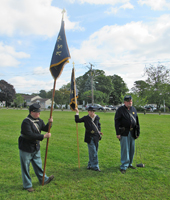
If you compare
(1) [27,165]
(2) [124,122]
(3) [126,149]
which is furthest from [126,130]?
(1) [27,165]

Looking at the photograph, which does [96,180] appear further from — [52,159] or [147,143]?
[147,143]

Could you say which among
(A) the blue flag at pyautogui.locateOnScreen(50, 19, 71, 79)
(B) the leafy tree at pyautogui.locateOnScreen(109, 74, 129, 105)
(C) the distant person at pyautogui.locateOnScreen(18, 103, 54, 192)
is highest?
(B) the leafy tree at pyautogui.locateOnScreen(109, 74, 129, 105)

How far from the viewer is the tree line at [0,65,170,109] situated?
44.7 m

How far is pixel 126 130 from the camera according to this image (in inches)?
213

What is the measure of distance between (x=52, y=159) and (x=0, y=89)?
227 ft

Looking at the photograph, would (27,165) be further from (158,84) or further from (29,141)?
(158,84)

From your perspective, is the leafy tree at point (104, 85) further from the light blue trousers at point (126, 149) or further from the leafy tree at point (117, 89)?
the light blue trousers at point (126, 149)

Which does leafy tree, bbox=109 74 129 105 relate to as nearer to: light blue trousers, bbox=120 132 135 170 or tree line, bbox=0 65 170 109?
tree line, bbox=0 65 170 109

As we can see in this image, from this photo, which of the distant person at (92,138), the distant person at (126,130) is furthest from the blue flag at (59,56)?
the distant person at (126,130)

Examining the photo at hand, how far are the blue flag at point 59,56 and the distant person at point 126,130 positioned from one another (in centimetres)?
226

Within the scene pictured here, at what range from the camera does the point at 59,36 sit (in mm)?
4918

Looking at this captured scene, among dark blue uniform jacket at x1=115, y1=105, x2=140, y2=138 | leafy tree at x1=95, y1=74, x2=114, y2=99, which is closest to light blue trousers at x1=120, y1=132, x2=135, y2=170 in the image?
dark blue uniform jacket at x1=115, y1=105, x2=140, y2=138

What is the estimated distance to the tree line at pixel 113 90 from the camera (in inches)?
1759

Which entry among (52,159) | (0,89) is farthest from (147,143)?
(0,89)
